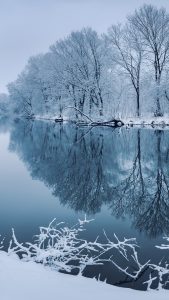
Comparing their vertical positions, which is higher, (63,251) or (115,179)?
(115,179)

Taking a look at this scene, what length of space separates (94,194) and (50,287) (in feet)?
20.4

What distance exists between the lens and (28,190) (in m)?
10.9

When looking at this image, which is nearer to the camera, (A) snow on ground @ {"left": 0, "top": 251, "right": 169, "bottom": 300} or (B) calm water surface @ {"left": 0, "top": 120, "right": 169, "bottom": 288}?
(A) snow on ground @ {"left": 0, "top": 251, "right": 169, "bottom": 300}

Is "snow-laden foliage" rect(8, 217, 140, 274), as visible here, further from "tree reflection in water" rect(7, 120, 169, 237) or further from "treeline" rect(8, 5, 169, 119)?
"treeline" rect(8, 5, 169, 119)

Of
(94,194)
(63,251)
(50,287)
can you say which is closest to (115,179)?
(94,194)

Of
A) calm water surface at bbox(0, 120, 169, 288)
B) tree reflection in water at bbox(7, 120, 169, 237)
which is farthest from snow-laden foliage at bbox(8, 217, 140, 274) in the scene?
tree reflection in water at bbox(7, 120, 169, 237)

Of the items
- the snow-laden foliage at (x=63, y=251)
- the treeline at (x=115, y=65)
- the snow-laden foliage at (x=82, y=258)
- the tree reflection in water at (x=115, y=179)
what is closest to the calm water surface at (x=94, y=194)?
the tree reflection in water at (x=115, y=179)

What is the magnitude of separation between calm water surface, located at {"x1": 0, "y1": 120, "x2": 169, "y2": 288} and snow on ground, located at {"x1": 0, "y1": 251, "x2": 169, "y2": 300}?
2.53 ft

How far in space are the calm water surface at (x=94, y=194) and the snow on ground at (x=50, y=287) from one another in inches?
30.4

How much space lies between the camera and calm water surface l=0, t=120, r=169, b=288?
23.6 ft

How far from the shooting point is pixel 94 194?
10188 mm

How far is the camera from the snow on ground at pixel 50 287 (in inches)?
149

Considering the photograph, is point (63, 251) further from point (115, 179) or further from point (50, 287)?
point (115, 179)

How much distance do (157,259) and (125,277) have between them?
2.89 feet
